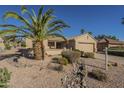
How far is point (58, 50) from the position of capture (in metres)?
12.8

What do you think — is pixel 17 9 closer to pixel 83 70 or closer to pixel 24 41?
pixel 24 41

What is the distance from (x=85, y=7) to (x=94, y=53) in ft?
11.0

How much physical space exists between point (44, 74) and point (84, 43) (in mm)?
3797

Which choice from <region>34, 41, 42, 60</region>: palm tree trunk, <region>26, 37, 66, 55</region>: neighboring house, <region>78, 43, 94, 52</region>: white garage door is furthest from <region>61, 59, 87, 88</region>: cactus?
<region>26, 37, 66, 55</region>: neighboring house

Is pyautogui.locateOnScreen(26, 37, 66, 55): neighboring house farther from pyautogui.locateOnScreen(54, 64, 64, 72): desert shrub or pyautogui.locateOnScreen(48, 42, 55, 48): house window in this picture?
pyautogui.locateOnScreen(54, 64, 64, 72): desert shrub

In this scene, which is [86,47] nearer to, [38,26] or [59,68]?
[59,68]

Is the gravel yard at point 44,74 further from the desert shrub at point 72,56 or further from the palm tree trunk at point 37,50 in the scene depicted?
the desert shrub at point 72,56

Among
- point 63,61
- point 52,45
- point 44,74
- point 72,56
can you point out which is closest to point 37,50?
point 52,45

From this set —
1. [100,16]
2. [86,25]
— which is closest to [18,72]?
[86,25]

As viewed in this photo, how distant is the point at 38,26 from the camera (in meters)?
11.2

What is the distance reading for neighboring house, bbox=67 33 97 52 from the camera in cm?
1202

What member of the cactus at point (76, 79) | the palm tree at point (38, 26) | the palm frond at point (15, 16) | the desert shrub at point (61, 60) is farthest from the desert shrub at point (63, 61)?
the palm frond at point (15, 16)

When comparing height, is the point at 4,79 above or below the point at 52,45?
below

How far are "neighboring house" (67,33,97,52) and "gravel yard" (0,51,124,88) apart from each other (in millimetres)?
689
